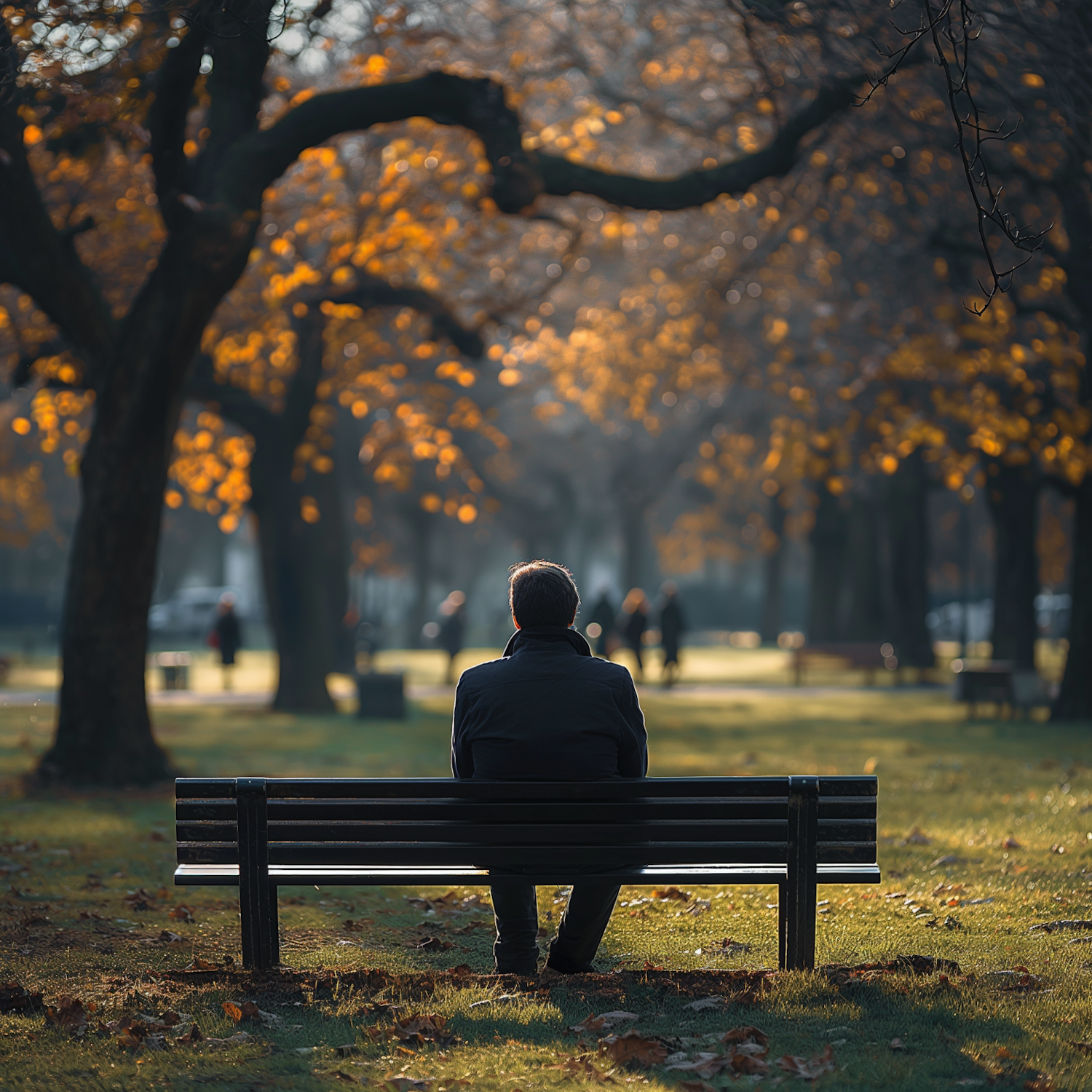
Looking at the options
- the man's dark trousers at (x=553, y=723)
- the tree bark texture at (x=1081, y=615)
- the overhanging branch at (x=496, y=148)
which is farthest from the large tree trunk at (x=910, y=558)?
the man's dark trousers at (x=553, y=723)

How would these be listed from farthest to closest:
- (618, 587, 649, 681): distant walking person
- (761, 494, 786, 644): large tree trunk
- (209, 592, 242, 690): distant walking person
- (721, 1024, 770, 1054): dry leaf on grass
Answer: (761, 494, 786, 644): large tree trunk < (209, 592, 242, 690): distant walking person < (618, 587, 649, 681): distant walking person < (721, 1024, 770, 1054): dry leaf on grass

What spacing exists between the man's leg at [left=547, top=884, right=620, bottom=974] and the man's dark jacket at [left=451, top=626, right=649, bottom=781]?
17.9 inches

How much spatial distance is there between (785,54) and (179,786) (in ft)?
27.1

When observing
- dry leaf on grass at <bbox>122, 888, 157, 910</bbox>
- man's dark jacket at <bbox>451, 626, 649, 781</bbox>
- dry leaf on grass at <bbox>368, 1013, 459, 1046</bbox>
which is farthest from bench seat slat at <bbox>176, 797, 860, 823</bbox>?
dry leaf on grass at <bbox>122, 888, 157, 910</bbox>

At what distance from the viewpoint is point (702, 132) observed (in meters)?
15.6

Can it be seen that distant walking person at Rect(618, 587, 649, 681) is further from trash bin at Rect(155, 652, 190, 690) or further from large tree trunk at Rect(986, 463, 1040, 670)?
trash bin at Rect(155, 652, 190, 690)

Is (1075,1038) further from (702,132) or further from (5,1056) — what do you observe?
(702,132)

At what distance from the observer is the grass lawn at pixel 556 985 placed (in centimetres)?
445

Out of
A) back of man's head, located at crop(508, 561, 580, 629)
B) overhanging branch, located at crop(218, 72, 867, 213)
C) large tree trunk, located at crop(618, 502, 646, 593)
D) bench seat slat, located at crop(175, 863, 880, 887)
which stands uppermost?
overhanging branch, located at crop(218, 72, 867, 213)

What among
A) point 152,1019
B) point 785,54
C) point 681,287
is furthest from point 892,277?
point 152,1019

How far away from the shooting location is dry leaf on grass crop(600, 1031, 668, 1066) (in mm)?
4445

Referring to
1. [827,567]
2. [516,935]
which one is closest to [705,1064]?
[516,935]

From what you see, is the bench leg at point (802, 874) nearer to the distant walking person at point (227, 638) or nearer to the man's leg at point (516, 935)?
the man's leg at point (516, 935)

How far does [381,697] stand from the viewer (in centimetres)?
1936
